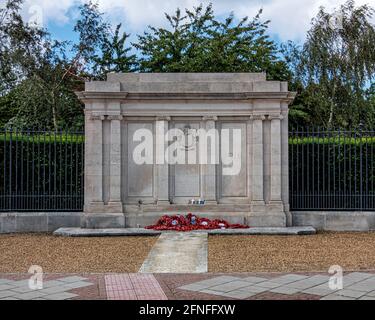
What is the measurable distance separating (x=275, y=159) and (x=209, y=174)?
202cm

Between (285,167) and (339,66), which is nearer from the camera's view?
(285,167)

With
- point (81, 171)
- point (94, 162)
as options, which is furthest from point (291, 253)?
point (81, 171)

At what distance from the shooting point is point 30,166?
14.2 m

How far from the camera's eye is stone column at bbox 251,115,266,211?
44.8 ft

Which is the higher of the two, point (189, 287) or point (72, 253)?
point (189, 287)

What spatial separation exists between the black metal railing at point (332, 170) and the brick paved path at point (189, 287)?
6.85 meters

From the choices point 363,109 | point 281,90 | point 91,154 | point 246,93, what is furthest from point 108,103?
point 363,109

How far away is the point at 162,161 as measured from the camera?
13859 mm

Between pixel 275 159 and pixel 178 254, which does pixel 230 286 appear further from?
pixel 275 159

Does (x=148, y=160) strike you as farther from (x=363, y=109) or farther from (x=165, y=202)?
(x=363, y=109)

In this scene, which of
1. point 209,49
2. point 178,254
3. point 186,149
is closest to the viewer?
point 178,254

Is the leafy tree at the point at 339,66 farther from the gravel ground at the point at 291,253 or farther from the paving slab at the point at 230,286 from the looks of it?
the paving slab at the point at 230,286

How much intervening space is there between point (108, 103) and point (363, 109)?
20063mm

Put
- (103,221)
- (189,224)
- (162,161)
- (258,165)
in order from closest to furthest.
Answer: (189,224), (103,221), (258,165), (162,161)
